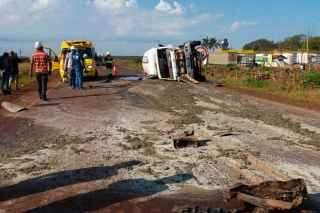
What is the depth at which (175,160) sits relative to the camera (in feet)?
29.7

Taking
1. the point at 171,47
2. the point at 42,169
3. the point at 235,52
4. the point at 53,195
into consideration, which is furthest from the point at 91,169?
the point at 235,52

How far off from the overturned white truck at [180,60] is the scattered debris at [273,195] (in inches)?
875

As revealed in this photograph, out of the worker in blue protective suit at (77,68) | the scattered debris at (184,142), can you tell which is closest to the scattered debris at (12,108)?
the worker in blue protective suit at (77,68)

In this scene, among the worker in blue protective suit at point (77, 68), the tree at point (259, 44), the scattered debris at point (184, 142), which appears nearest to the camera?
the scattered debris at point (184, 142)

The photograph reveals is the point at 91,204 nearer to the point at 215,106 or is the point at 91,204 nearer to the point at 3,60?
the point at 215,106

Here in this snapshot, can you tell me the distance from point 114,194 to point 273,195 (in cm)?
203

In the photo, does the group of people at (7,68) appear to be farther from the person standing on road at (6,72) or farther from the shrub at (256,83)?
the shrub at (256,83)

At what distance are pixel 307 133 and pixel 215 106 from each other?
19.2ft

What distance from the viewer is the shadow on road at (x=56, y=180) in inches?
287

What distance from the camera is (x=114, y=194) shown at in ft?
23.7

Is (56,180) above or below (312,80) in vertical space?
above

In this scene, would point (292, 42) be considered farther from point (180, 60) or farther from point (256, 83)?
point (180, 60)

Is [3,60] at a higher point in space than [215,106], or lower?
higher

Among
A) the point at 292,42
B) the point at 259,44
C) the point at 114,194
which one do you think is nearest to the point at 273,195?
the point at 114,194
